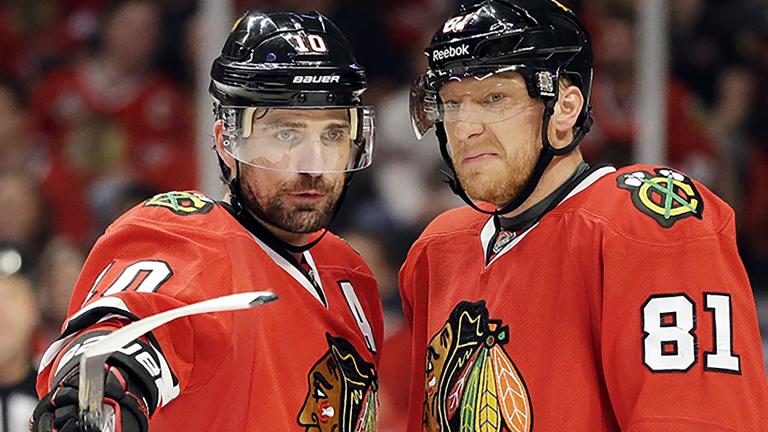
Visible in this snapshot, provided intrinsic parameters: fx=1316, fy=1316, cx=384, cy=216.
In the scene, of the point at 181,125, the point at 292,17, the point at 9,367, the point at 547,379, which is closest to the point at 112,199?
the point at 181,125

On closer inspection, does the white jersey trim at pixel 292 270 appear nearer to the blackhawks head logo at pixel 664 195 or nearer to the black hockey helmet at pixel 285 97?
the black hockey helmet at pixel 285 97

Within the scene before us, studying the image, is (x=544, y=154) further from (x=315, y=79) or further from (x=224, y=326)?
(x=224, y=326)

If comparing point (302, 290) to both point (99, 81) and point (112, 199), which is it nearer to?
point (112, 199)

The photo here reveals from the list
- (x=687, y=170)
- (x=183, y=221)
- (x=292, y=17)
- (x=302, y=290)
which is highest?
(x=292, y=17)

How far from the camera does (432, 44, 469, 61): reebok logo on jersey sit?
2.18 m

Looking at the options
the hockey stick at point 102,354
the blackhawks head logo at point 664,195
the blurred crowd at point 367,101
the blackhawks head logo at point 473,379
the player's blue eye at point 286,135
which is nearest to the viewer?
the hockey stick at point 102,354

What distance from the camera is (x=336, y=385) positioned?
7.39 ft

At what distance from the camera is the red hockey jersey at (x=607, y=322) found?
1.95 metres

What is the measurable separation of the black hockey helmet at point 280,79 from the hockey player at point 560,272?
0.52 feet

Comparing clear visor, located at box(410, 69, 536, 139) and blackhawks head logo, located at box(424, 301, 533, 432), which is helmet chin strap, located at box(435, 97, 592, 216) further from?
blackhawks head logo, located at box(424, 301, 533, 432)

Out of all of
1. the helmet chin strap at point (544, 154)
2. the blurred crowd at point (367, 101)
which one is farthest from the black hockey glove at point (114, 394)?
the blurred crowd at point (367, 101)

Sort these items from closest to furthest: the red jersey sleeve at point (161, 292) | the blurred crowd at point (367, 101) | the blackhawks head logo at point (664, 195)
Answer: the red jersey sleeve at point (161, 292)
the blackhawks head logo at point (664, 195)
the blurred crowd at point (367, 101)

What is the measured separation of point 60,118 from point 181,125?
462mm

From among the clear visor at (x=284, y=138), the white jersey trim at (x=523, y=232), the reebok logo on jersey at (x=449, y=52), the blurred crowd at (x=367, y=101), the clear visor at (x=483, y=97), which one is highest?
the reebok logo on jersey at (x=449, y=52)
